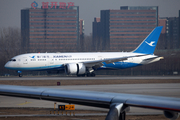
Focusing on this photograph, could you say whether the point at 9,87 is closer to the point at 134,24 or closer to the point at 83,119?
the point at 83,119

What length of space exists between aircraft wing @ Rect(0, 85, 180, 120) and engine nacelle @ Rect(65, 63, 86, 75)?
104 feet

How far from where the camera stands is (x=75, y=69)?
38.8m

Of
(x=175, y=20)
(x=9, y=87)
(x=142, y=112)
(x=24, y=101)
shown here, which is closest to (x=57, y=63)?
(x=24, y=101)

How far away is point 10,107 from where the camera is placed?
15.6 m

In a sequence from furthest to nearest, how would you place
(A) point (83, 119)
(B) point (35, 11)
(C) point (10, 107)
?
(B) point (35, 11)
(C) point (10, 107)
(A) point (83, 119)

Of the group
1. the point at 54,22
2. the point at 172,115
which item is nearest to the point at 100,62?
the point at 172,115

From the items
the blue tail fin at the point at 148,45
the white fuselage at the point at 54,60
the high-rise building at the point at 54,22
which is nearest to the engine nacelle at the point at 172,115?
the white fuselage at the point at 54,60

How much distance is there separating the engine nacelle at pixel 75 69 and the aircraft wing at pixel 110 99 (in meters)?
31.8

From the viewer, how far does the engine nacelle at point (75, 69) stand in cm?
3859

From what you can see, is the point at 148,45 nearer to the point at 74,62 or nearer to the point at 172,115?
the point at 74,62

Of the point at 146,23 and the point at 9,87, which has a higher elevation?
the point at 146,23

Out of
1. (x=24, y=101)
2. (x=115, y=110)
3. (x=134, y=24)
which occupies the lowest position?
(x=24, y=101)

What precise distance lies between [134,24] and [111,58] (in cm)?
12091

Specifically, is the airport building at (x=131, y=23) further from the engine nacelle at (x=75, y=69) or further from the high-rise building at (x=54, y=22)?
the engine nacelle at (x=75, y=69)
